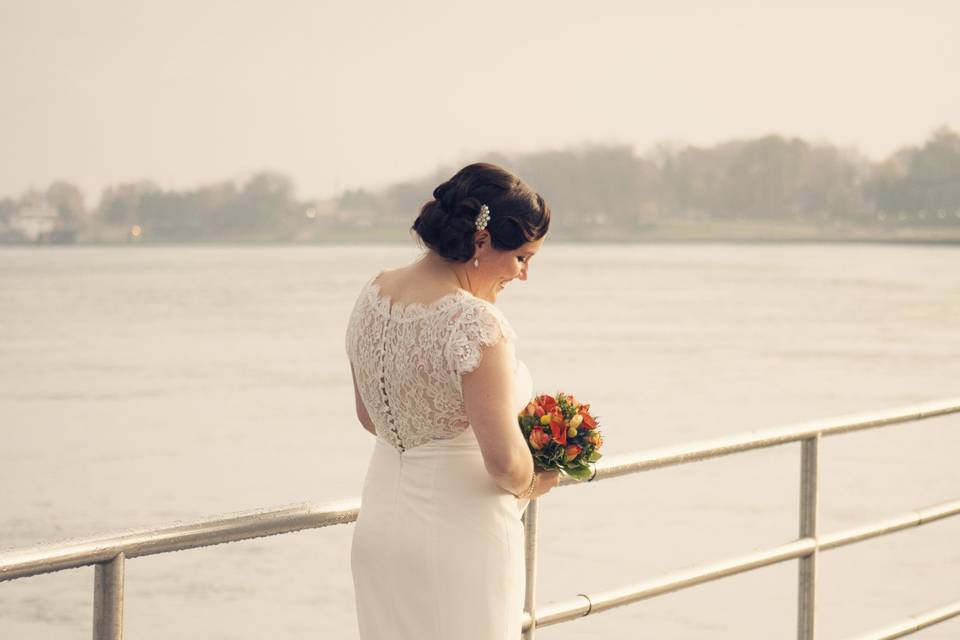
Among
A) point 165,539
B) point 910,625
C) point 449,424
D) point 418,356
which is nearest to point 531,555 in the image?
point 449,424

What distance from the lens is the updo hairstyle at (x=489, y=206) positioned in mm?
2186

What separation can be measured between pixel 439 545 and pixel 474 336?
0.40 m

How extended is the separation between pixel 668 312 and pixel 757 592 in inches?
2203

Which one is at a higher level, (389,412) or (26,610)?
(389,412)

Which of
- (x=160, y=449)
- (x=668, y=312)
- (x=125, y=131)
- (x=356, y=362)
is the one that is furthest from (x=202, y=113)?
(x=356, y=362)

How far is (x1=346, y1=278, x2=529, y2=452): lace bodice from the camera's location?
2.15 metres

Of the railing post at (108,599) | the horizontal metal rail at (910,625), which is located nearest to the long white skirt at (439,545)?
the railing post at (108,599)

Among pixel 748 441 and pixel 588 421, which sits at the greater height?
pixel 588 421

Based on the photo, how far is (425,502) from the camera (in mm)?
2309

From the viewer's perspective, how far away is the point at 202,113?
102 meters

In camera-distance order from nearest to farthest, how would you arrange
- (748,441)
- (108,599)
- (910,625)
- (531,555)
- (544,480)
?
(108,599) → (544,480) → (531,555) → (748,441) → (910,625)

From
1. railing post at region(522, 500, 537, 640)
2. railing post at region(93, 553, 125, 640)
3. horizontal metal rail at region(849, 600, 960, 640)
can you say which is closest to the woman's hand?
railing post at region(522, 500, 537, 640)

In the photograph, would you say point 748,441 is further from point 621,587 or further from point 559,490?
point 559,490

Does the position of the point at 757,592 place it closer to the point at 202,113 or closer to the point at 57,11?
the point at 202,113
